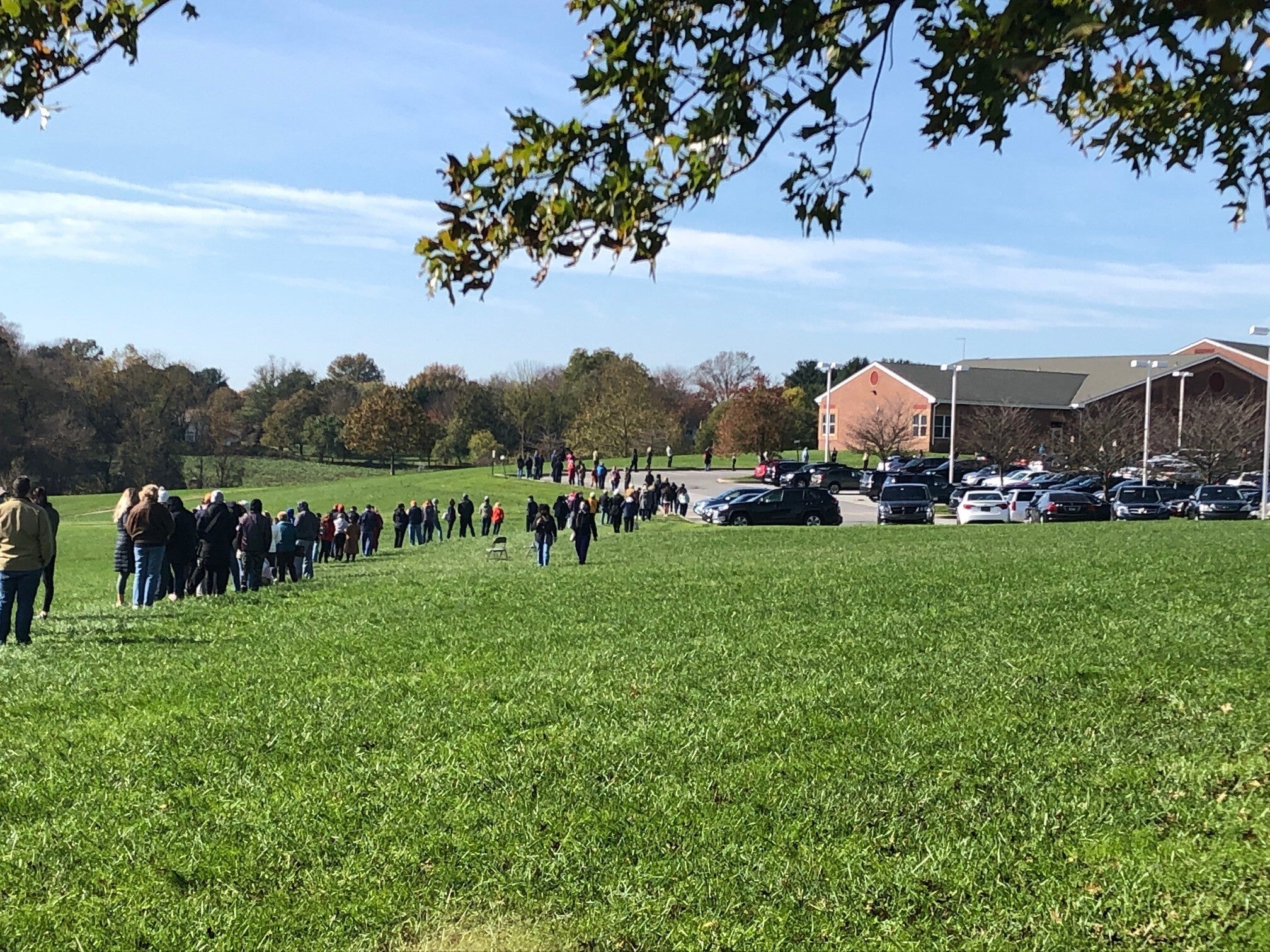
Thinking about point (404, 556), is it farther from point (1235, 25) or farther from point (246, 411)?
point (246, 411)

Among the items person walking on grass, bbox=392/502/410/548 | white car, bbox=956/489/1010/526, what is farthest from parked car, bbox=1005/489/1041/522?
person walking on grass, bbox=392/502/410/548

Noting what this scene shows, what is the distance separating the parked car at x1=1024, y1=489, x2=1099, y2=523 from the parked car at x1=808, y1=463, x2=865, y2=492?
19592 mm

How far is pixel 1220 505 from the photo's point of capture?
38406mm

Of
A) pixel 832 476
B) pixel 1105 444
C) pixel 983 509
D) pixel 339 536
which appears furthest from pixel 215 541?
pixel 1105 444

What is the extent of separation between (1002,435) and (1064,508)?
22763mm

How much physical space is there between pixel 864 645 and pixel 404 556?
20120mm

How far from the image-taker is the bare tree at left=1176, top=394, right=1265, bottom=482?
176 ft

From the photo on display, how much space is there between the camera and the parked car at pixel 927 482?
163 ft

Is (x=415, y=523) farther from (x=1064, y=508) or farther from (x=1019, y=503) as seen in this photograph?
(x=1064, y=508)

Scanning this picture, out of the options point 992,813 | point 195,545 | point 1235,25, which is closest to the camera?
point 1235,25

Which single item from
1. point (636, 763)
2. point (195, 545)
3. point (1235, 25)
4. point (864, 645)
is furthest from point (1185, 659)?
point (195, 545)

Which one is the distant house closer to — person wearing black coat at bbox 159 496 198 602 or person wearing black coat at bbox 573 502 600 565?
person wearing black coat at bbox 573 502 600 565

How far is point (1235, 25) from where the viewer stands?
4.36 metres

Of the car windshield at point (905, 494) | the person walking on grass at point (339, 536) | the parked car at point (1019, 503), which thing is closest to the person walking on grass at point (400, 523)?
the person walking on grass at point (339, 536)
